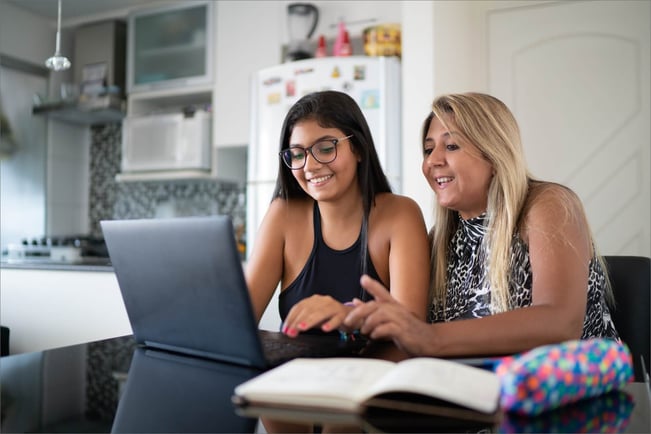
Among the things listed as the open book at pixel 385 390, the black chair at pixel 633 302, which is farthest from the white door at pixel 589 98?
the open book at pixel 385 390

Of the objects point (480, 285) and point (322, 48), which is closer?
point (480, 285)

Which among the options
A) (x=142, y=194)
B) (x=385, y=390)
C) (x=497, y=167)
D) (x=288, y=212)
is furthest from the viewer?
(x=142, y=194)

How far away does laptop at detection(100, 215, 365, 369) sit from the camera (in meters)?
0.78

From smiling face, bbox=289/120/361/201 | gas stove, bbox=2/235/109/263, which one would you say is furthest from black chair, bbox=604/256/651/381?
gas stove, bbox=2/235/109/263

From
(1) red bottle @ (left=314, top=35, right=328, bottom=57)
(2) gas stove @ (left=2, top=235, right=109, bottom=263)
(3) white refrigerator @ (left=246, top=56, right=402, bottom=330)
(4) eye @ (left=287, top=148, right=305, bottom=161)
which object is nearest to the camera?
(4) eye @ (left=287, top=148, right=305, bottom=161)

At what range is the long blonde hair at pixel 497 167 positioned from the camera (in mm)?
1136

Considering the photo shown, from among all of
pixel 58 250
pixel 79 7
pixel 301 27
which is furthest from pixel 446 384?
pixel 79 7

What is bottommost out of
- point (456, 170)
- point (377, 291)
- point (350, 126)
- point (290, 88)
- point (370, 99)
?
point (377, 291)

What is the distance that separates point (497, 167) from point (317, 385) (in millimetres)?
723

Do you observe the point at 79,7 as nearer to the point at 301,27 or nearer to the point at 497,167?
the point at 301,27

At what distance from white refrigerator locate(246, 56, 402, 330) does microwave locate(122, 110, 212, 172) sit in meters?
0.48

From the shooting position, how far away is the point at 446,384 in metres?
0.60

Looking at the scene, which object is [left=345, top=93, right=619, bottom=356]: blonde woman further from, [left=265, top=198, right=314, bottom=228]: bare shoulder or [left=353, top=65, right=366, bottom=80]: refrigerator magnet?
[left=353, top=65, right=366, bottom=80]: refrigerator magnet

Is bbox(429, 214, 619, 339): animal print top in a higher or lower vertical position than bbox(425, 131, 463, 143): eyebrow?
lower
